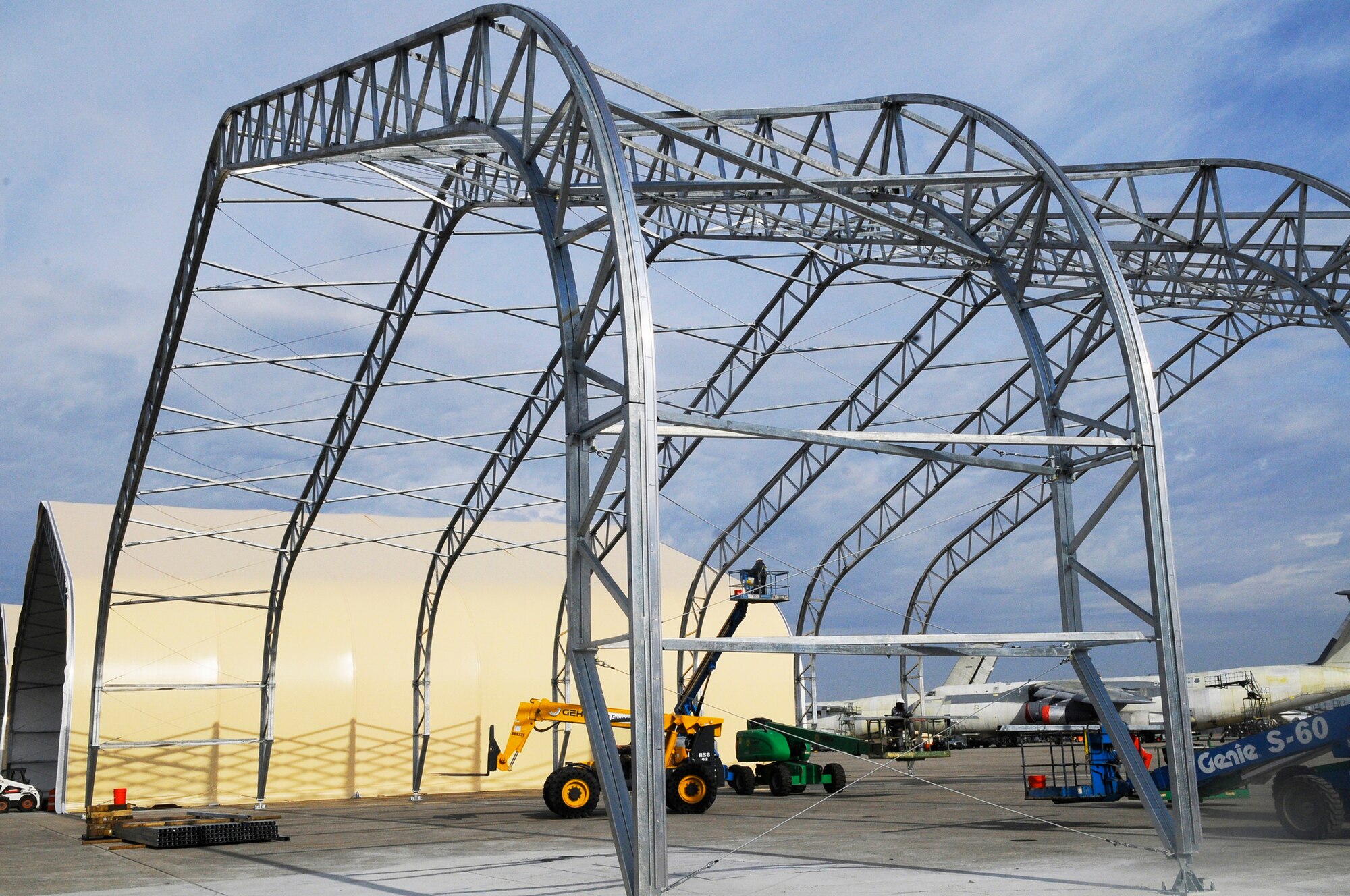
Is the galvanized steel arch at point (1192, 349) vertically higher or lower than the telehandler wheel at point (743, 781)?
higher

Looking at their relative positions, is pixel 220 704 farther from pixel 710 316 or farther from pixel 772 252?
pixel 772 252

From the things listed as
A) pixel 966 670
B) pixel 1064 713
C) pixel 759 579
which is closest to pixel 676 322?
pixel 759 579

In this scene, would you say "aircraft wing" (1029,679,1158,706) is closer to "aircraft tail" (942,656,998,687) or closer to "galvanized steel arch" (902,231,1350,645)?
"aircraft tail" (942,656,998,687)

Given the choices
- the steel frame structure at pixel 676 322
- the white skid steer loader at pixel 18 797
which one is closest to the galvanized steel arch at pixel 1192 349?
the steel frame structure at pixel 676 322

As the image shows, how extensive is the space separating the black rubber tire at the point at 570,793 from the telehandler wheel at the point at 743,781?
7.97 m

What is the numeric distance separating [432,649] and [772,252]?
18.1 m

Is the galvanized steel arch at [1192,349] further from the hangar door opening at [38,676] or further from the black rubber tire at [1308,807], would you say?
the hangar door opening at [38,676]

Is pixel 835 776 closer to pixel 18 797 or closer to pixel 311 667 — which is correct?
pixel 311 667

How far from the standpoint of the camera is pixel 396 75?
53.7 ft

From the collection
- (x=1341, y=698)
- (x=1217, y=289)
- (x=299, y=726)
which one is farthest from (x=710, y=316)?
(x=1341, y=698)

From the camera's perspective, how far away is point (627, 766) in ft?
95.7

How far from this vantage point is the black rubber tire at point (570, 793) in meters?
25.2

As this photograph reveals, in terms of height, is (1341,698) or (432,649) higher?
(432,649)

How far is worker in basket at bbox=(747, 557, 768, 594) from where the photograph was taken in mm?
26969
